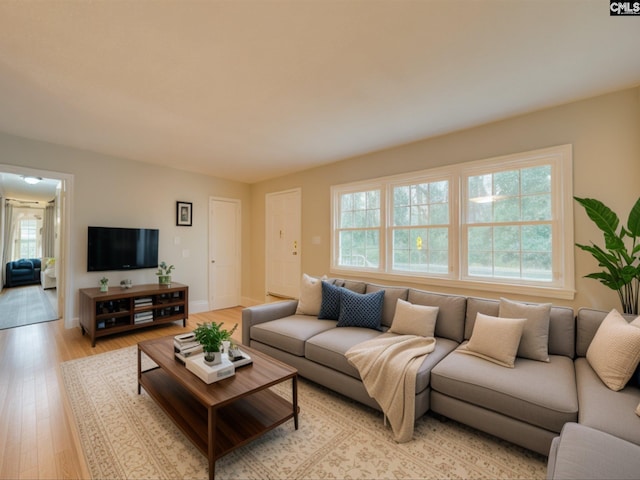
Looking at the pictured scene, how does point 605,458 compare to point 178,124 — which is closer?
point 605,458

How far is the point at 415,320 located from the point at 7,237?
10.5 m

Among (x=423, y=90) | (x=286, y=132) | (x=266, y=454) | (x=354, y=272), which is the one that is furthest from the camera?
(x=354, y=272)

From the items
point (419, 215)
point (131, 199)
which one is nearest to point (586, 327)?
point (419, 215)

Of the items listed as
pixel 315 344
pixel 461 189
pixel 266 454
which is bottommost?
pixel 266 454

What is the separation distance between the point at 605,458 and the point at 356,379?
1376mm

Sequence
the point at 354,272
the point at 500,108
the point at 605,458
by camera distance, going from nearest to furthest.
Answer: the point at 605,458
the point at 500,108
the point at 354,272

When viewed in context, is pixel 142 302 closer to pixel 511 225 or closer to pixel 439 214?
pixel 439 214

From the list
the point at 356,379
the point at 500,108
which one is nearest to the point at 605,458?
the point at 356,379

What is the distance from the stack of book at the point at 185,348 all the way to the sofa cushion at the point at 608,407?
2.35 metres

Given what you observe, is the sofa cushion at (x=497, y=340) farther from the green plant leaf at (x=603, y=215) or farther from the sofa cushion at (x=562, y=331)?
the green plant leaf at (x=603, y=215)

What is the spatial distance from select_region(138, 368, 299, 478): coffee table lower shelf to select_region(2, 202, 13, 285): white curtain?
8.27 m

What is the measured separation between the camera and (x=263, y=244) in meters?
5.61

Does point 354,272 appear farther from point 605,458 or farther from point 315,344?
point 605,458
